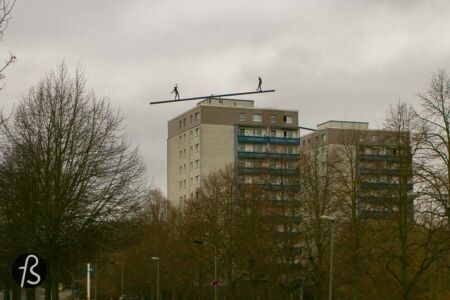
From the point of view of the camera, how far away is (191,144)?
12512 centimetres

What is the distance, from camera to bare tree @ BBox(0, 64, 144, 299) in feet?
109

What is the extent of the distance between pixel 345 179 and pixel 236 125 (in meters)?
75.1

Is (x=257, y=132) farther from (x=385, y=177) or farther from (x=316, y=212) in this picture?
(x=385, y=177)

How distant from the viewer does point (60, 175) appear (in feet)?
112

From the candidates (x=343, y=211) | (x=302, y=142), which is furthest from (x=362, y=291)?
(x=302, y=142)

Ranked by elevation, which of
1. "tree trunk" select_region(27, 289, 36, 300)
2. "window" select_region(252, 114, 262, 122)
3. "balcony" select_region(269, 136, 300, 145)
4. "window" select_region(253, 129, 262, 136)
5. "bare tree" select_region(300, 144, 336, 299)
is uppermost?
"window" select_region(252, 114, 262, 122)

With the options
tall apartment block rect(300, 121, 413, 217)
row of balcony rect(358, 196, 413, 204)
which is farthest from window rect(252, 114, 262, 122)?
row of balcony rect(358, 196, 413, 204)

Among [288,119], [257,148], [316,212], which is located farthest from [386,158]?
[288,119]

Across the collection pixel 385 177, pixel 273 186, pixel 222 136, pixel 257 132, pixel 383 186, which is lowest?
pixel 383 186

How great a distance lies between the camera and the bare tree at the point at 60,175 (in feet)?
109

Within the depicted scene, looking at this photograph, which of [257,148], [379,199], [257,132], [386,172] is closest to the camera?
[379,199]

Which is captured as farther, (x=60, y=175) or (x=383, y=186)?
(x=383, y=186)

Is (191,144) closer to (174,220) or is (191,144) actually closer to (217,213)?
(174,220)

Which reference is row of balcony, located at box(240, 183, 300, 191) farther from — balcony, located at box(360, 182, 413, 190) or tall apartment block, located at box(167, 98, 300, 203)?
tall apartment block, located at box(167, 98, 300, 203)
